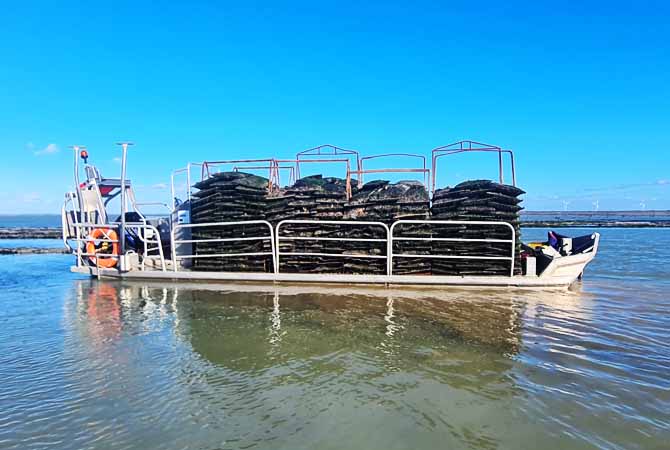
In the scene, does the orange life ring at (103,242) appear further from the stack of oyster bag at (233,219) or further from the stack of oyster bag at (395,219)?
the stack of oyster bag at (395,219)

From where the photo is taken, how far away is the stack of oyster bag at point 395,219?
775cm

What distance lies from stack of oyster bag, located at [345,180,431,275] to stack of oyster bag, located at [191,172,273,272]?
187 centimetres

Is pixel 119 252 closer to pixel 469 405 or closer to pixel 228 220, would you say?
pixel 228 220

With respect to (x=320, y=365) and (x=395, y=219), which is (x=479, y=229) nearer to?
(x=395, y=219)

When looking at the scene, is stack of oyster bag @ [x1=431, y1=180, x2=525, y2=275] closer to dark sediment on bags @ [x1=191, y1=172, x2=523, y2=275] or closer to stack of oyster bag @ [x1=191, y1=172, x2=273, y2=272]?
dark sediment on bags @ [x1=191, y1=172, x2=523, y2=275]

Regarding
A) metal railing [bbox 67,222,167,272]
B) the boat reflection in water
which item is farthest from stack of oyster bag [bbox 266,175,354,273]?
metal railing [bbox 67,222,167,272]

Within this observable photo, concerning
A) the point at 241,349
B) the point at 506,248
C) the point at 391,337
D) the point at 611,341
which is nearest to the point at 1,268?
the point at 241,349

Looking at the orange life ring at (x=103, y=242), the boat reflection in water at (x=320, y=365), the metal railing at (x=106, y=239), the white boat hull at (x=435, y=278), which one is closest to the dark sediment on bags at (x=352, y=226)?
the white boat hull at (x=435, y=278)

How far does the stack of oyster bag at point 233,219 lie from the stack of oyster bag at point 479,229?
3572 millimetres

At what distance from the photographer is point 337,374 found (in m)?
3.41

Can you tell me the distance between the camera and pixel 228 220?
8.41 meters

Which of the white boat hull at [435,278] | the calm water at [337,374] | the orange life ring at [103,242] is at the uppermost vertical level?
the orange life ring at [103,242]

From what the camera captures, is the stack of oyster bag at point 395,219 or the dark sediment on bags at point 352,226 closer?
the dark sediment on bags at point 352,226

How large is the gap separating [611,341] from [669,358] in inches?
22.2
